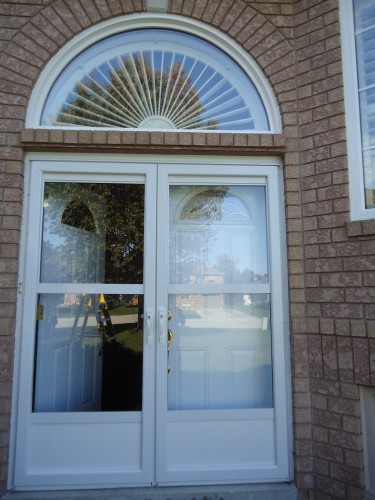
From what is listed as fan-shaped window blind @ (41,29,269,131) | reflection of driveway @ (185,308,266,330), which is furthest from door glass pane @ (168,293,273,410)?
fan-shaped window blind @ (41,29,269,131)

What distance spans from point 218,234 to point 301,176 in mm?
728

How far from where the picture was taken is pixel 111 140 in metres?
2.43

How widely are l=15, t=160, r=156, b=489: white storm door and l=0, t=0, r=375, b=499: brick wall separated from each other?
0.15m

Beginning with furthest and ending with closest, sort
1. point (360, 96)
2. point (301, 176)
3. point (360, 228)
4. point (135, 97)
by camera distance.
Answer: point (135, 97) → point (301, 176) → point (360, 96) → point (360, 228)

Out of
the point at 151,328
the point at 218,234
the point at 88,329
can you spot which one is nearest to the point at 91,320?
the point at 88,329

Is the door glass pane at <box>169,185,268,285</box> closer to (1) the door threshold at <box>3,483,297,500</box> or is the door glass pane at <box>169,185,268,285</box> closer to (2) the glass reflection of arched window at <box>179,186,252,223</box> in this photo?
(2) the glass reflection of arched window at <box>179,186,252,223</box>

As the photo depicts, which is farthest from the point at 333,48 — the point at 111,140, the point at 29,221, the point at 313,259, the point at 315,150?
the point at 29,221

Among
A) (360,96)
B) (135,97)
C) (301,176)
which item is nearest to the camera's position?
(360,96)

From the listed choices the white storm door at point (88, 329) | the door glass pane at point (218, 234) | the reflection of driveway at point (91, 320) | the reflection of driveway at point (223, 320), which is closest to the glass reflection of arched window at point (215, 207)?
the door glass pane at point (218, 234)

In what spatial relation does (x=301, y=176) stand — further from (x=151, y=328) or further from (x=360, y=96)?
(x=151, y=328)

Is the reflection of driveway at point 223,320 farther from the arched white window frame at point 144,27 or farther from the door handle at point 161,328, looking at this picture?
the arched white window frame at point 144,27

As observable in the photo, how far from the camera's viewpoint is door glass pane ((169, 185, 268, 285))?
2617 mm

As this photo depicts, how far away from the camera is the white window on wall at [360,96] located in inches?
89.9

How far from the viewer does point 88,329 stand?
256 cm
